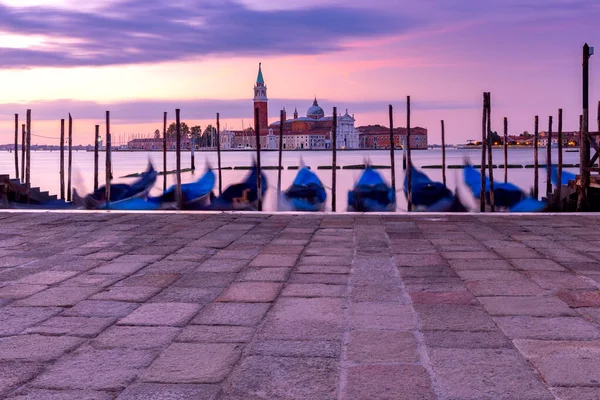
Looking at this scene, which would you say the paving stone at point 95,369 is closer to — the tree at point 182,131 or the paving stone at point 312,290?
the paving stone at point 312,290

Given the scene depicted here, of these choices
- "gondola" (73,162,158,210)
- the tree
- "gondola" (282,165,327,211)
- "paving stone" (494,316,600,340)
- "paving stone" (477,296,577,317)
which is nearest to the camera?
"paving stone" (494,316,600,340)

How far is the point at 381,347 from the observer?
2438 mm

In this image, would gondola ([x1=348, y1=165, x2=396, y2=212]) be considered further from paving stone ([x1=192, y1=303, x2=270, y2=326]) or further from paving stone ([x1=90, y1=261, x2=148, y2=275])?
paving stone ([x1=192, y1=303, x2=270, y2=326])

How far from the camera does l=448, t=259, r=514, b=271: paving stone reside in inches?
160

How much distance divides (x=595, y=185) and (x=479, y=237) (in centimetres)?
570

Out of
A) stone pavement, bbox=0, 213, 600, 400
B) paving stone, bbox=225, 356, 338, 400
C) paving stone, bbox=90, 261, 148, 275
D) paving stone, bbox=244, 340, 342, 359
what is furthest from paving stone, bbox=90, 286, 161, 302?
paving stone, bbox=225, 356, 338, 400

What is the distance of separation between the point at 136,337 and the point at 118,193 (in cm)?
1515

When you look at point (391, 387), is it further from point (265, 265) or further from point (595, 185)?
point (595, 185)

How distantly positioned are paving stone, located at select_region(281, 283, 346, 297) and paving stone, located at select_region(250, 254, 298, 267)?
0.66 metres

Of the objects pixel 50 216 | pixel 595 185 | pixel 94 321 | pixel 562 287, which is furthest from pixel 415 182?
pixel 94 321

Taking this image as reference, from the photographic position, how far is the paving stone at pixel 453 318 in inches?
106

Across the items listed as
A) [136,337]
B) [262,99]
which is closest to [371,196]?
[136,337]

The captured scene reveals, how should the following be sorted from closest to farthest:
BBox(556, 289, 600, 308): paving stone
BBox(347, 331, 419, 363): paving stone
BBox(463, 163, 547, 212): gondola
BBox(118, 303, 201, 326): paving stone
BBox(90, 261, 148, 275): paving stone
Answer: BBox(347, 331, 419, 363): paving stone
BBox(118, 303, 201, 326): paving stone
BBox(556, 289, 600, 308): paving stone
BBox(90, 261, 148, 275): paving stone
BBox(463, 163, 547, 212): gondola

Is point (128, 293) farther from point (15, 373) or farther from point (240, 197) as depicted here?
point (240, 197)
